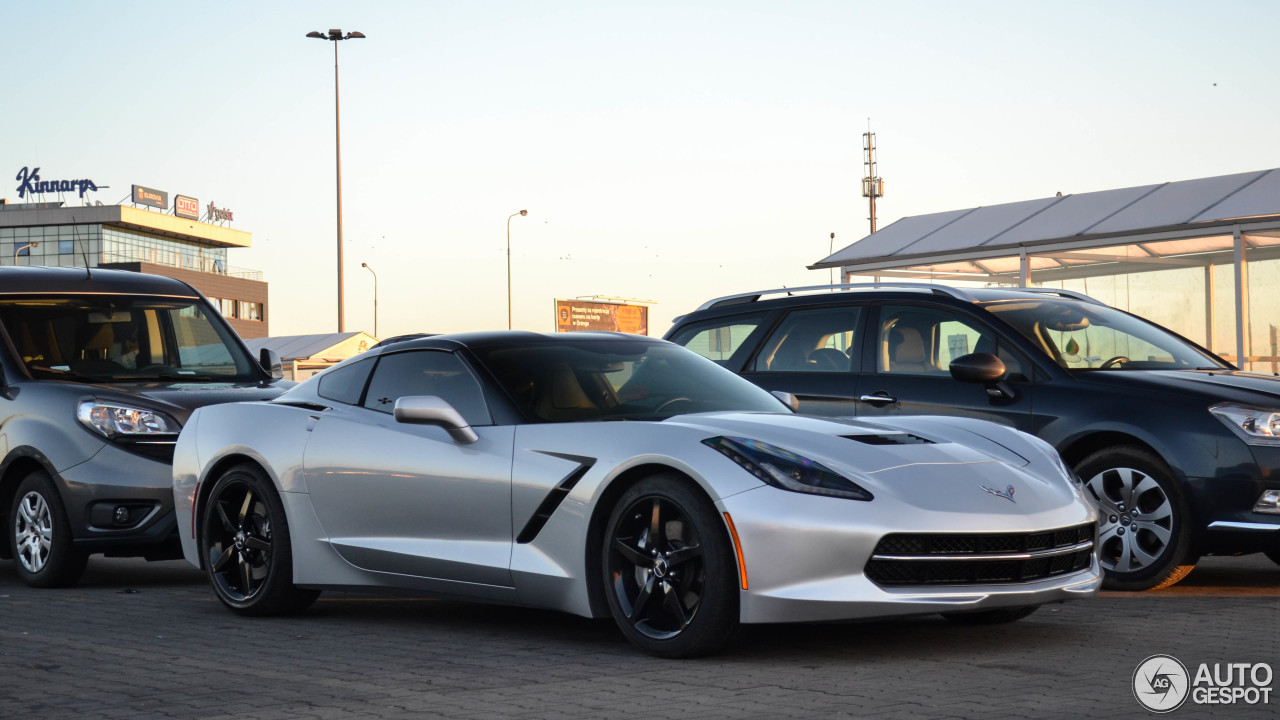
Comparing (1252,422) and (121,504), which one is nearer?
(1252,422)

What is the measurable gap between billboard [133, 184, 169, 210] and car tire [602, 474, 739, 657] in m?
97.6

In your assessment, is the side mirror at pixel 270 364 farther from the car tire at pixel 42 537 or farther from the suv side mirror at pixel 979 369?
the suv side mirror at pixel 979 369

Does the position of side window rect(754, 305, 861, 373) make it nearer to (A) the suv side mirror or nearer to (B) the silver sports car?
(A) the suv side mirror

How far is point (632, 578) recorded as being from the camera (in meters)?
5.81

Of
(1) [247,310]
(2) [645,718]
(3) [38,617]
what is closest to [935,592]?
(2) [645,718]

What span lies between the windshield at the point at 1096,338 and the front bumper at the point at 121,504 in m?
4.96

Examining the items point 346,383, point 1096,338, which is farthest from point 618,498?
point 1096,338

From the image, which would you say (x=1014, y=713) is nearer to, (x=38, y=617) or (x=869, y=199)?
(x=38, y=617)

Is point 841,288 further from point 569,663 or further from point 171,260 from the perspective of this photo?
point 171,260

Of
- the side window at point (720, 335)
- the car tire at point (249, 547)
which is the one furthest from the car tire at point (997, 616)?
the side window at point (720, 335)

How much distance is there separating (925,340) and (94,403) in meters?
4.96

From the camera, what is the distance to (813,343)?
9.27 meters

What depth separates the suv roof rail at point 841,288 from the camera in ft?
29.2

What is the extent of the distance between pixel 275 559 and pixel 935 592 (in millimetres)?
3352
